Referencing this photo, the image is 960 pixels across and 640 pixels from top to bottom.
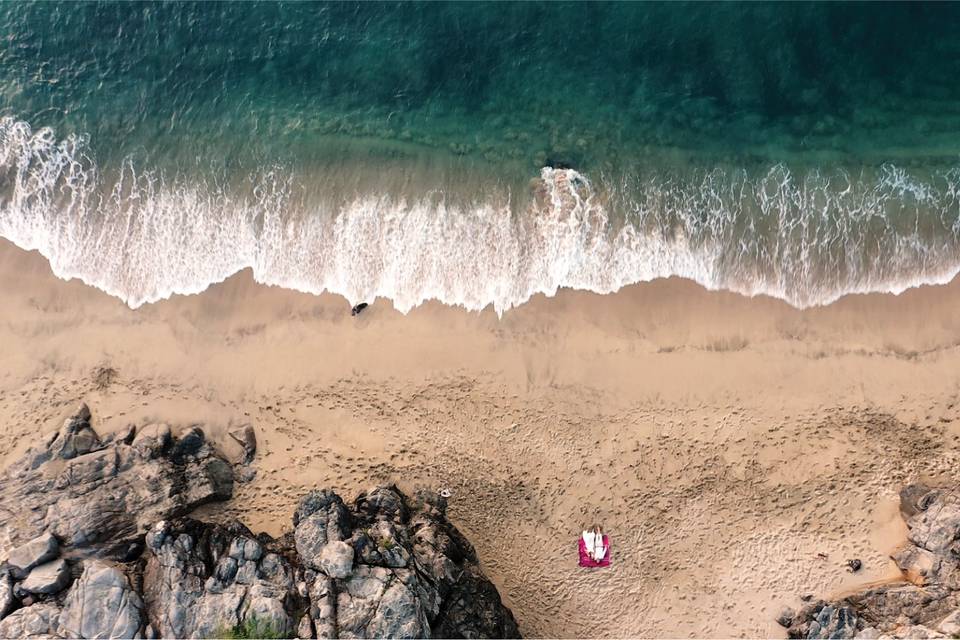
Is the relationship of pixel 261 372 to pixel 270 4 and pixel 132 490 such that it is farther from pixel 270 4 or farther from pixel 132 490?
pixel 270 4

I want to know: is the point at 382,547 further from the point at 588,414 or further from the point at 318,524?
the point at 588,414

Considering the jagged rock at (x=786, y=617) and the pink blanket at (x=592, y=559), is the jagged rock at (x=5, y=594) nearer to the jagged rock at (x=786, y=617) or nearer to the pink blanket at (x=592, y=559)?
the pink blanket at (x=592, y=559)

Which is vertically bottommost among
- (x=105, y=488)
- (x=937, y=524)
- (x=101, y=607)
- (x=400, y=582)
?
(x=101, y=607)

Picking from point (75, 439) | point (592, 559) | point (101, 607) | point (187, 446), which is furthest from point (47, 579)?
point (592, 559)

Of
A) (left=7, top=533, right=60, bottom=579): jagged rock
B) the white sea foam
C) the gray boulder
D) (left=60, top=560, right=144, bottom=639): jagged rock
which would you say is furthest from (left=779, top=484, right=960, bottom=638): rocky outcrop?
(left=7, top=533, right=60, bottom=579): jagged rock

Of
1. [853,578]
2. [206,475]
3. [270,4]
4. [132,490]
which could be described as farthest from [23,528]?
[853,578]

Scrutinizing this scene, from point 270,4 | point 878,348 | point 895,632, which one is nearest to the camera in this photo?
point 895,632
